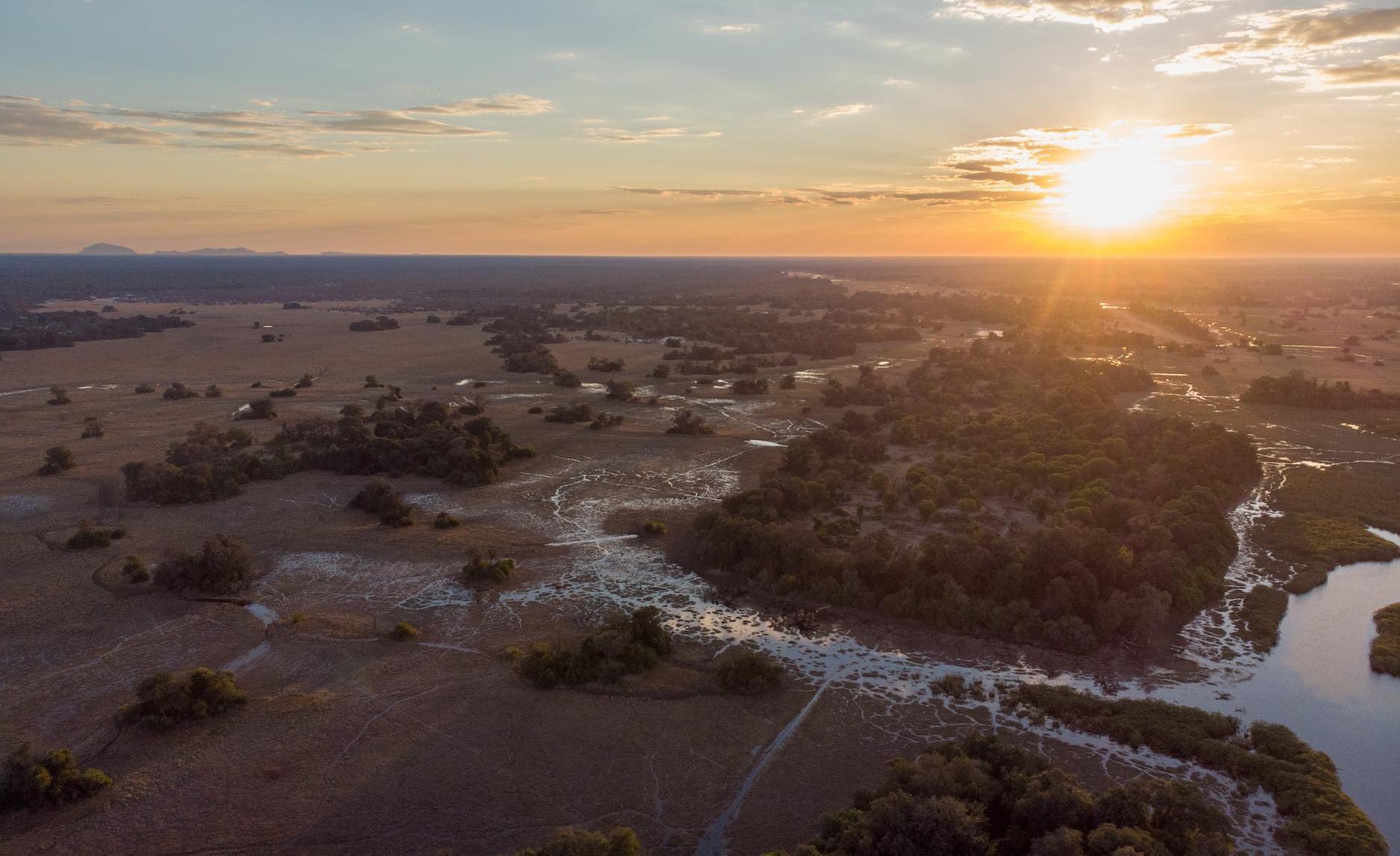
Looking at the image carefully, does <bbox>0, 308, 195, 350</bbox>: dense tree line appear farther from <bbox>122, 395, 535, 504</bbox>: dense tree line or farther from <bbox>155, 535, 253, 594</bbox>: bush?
<bbox>155, 535, 253, 594</bbox>: bush

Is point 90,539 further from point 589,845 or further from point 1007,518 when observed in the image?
point 1007,518

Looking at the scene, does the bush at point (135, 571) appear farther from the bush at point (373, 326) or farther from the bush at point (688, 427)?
the bush at point (373, 326)

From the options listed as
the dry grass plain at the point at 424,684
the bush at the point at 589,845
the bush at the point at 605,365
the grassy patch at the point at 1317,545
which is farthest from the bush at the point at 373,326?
the bush at the point at 589,845

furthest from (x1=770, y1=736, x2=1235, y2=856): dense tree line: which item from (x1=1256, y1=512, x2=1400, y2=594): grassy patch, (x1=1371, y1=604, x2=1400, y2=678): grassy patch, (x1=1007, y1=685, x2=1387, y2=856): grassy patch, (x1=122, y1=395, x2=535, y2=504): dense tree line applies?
(x1=122, y1=395, x2=535, y2=504): dense tree line

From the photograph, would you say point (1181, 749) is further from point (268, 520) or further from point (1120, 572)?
point (268, 520)

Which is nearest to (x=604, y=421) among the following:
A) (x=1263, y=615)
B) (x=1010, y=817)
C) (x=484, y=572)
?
(x=484, y=572)
